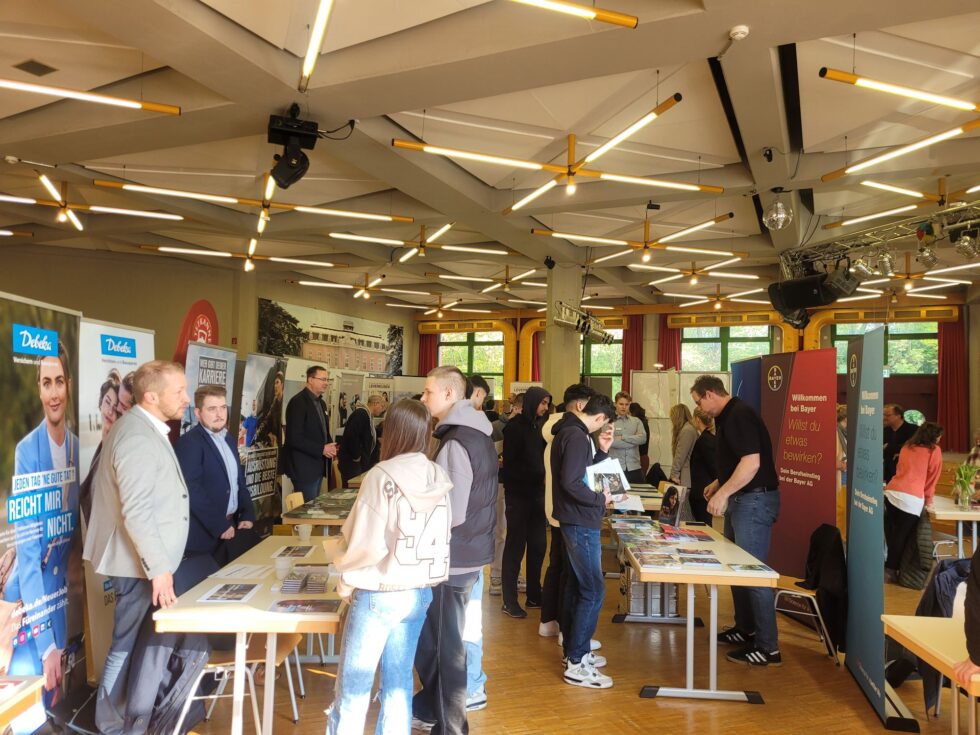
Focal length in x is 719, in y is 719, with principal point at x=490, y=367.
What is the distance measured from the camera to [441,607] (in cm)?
303

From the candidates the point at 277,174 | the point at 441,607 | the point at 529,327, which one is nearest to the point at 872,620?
the point at 441,607

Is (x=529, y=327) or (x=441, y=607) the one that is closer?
(x=441, y=607)

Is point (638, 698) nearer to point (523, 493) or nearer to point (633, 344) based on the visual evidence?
point (523, 493)

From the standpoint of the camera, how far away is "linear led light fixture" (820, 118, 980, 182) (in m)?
5.63

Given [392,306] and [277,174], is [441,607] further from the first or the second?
[392,306]

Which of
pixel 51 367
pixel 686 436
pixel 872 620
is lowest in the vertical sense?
pixel 872 620

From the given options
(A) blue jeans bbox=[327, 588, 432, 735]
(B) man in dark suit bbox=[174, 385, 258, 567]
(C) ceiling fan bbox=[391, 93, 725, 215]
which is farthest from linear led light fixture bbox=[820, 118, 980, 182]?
(B) man in dark suit bbox=[174, 385, 258, 567]

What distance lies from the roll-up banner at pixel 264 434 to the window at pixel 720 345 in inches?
500

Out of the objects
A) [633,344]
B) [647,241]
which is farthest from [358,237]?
[633,344]

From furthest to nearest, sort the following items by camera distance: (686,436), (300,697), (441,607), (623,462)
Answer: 1. (623,462)
2. (686,436)
3. (300,697)
4. (441,607)

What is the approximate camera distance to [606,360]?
63.9ft

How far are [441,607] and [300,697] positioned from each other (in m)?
1.14

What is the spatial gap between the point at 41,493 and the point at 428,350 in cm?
1804

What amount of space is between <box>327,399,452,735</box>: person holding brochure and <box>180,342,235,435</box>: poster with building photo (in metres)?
3.00
